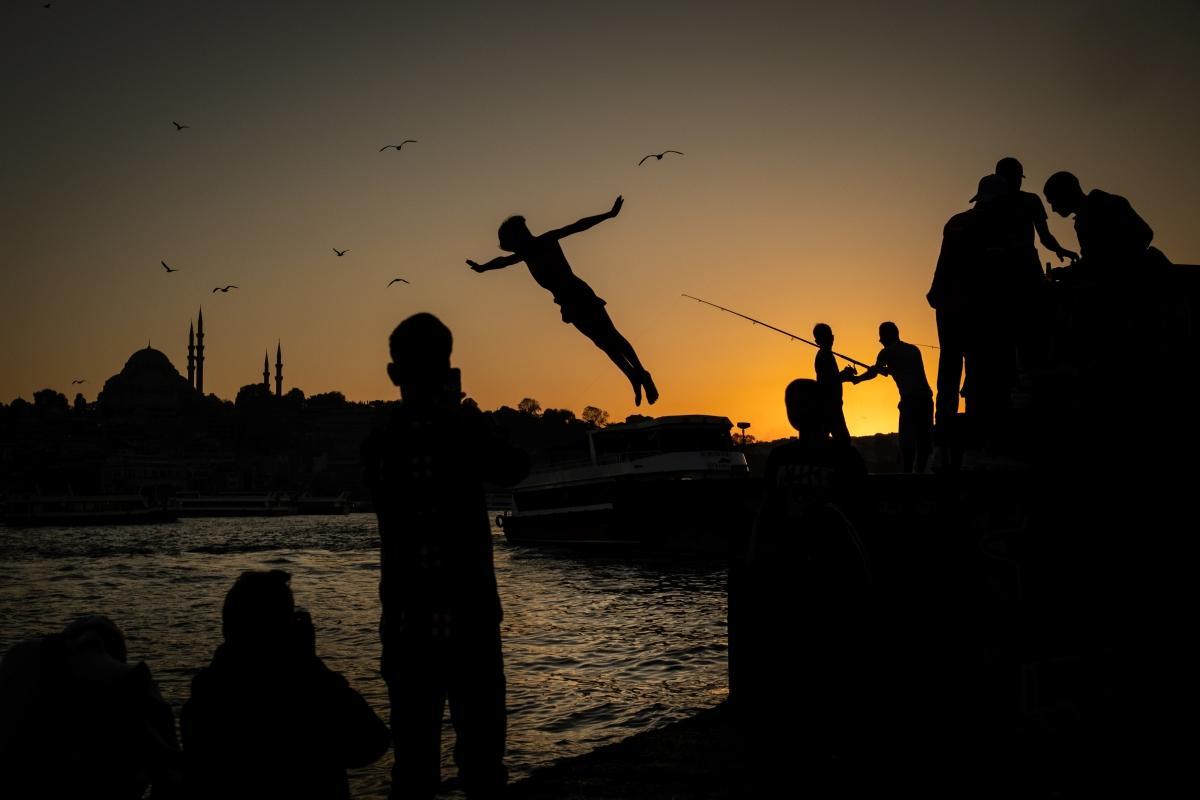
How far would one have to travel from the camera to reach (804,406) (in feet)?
14.5

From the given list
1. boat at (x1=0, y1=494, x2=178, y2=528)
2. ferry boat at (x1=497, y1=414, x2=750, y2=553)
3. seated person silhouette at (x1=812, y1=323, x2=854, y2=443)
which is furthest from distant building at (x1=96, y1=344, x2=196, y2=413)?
seated person silhouette at (x1=812, y1=323, x2=854, y2=443)

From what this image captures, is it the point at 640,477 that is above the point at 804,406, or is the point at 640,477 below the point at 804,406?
below

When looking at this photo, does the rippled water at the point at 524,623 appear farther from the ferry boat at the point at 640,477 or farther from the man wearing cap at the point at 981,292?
the man wearing cap at the point at 981,292

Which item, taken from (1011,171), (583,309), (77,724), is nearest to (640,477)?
(1011,171)

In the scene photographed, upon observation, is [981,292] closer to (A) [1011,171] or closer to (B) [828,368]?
(A) [1011,171]

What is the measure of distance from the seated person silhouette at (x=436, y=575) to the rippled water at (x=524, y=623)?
246 inches

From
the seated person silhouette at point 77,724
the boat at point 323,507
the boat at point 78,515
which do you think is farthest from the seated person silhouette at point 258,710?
the boat at point 323,507

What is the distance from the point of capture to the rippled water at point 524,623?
11469 mm

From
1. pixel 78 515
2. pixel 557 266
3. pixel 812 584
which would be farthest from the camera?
pixel 78 515

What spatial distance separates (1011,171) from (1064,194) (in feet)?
3.89

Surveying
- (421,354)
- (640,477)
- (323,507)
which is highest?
(421,354)

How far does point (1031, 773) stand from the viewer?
445cm

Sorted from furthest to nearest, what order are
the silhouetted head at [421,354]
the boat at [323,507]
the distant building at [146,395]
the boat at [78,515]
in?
the distant building at [146,395]
the boat at [323,507]
the boat at [78,515]
the silhouetted head at [421,354]

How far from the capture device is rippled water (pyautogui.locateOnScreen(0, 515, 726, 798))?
452 inches
